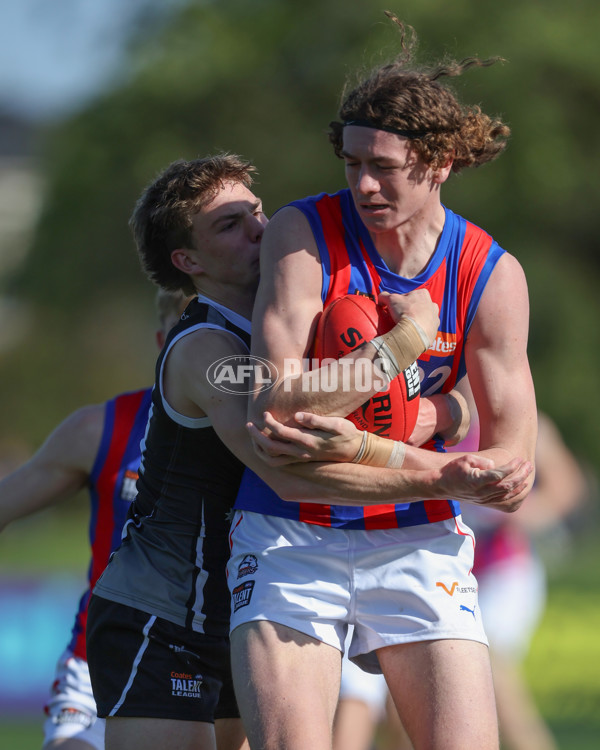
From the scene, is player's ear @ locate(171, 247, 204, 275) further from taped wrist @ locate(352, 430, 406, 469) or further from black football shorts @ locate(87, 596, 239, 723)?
black football shorts @ locate(87, 596, 239, 723)

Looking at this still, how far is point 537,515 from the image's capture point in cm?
746

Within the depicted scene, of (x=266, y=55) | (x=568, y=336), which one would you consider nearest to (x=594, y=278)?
(x=568, y=336)

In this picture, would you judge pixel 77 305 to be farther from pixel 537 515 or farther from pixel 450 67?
pixel 450 67

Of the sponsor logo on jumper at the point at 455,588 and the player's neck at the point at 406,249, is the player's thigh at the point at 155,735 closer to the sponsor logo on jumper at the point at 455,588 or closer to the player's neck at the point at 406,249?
the sponsor logo on jumper at the point at 455,588

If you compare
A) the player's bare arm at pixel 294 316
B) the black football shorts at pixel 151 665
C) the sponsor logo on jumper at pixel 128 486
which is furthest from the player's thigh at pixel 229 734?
→ the player's bare arm at pixel 294 316

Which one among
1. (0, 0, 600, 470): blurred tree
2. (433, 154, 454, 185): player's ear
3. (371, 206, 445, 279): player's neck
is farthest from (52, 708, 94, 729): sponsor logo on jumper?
(0, 0, 600, 470): blurred tree

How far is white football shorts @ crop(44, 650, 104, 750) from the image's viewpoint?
4.23 metres

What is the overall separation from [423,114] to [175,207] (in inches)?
37.9

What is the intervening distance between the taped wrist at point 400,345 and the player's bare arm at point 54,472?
169 centimetres

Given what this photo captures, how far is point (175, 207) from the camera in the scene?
368cm

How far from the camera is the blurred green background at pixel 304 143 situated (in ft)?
67.2

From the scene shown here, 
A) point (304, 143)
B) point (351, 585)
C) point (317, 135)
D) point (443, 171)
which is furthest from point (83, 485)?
point (317, 135)

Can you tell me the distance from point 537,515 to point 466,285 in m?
4.45

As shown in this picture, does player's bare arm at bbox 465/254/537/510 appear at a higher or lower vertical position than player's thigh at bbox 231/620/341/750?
higher
